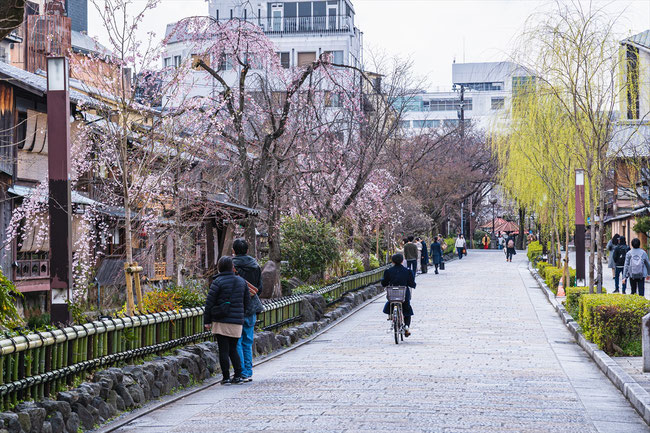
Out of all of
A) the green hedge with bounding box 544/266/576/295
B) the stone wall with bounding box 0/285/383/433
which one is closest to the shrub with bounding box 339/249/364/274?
the green hedge with bounding box 544/266/576/295

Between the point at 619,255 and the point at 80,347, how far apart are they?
835 inches

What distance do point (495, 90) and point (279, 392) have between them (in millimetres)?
101755

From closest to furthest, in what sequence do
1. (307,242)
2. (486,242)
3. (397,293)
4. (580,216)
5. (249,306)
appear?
(249,306), (397,293), (580,216), (307,242), (486,242)

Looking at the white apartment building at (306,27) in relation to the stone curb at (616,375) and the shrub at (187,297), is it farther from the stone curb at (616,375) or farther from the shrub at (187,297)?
the shrub at (187,297)

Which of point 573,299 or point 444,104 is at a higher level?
point 444,104

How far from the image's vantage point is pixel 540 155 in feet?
94.5

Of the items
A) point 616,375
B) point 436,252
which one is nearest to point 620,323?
point 616,375

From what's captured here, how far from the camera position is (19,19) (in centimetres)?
751

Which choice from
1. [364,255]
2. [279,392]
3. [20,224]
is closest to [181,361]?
[279,392]

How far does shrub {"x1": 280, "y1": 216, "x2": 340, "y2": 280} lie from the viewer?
23.9 meters

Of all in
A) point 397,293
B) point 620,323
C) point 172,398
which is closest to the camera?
point 172,398

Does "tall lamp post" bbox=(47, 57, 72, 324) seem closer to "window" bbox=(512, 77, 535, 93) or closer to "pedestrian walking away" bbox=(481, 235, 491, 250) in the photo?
"window" bbox=(512, 77, 535, 93)

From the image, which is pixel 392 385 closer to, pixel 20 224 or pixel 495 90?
pixel 20 224

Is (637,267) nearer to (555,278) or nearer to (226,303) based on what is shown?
(555,278)
